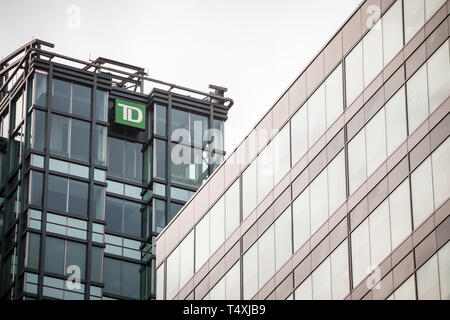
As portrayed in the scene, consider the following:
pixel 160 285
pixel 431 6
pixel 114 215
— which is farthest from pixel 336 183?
pixel 114 215

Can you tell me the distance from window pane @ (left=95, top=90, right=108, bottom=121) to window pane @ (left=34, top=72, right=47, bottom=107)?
12.3ft

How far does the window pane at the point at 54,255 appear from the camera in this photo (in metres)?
70.2

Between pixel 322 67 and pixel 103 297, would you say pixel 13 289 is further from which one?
pixel 322 67

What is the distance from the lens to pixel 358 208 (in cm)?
4300

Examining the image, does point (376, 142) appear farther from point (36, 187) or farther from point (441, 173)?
point (36, 187)

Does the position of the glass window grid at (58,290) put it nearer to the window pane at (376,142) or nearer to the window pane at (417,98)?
the window pane at (376,142)

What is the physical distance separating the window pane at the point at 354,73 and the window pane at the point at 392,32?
1.87 m

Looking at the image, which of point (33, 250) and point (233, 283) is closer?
point (233, 283)

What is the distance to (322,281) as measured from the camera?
4462cm

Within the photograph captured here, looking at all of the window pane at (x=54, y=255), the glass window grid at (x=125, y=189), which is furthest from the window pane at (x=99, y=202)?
the window pane at (x=54, y=255)

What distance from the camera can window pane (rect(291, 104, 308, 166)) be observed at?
4838cm

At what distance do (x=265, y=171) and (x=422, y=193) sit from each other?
42.9 ft
